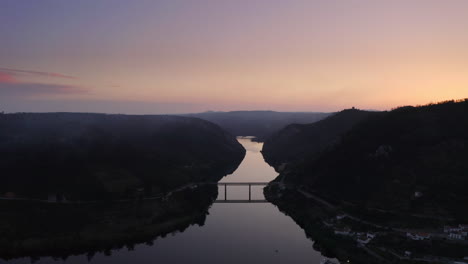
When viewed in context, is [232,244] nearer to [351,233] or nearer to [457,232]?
[351,233]

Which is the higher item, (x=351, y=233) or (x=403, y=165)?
(x=403, y=165)

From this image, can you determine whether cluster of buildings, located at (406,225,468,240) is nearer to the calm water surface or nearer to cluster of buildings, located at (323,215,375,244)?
cluster of buildings, located at (323,215,375,244)

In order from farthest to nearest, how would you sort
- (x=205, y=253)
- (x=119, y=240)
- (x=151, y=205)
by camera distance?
(x=151, y=205) → (x=119, y=240) → (x=205, y=253)

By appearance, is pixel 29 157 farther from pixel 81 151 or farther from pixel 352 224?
pixel 352 224

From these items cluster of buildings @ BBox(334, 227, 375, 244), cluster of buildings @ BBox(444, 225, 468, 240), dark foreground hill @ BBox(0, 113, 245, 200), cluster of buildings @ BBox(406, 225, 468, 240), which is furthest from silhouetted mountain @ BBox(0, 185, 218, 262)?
cluster of buildings @ BBox(444, 225, 468, 240)

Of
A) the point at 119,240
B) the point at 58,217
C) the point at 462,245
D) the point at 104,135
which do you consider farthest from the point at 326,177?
the point at 104,135

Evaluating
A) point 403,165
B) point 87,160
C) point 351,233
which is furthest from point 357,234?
point 87,160
